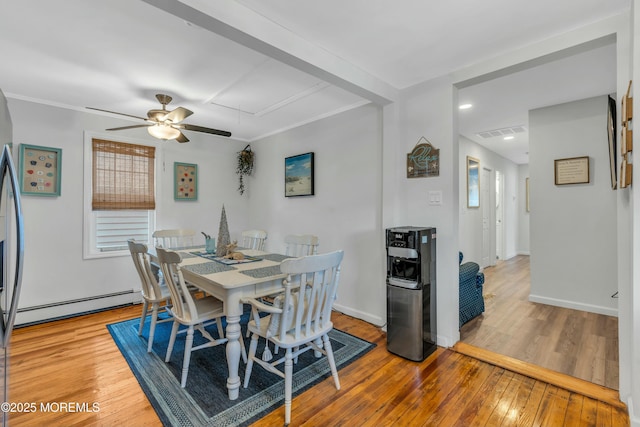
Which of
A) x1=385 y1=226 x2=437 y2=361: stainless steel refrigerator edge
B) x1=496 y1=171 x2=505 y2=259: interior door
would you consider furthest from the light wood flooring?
x1=496 y1=171 x2=505 y2=259: interior door

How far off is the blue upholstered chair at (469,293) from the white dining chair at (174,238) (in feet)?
10.2

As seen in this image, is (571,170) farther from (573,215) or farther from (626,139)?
(626,139)

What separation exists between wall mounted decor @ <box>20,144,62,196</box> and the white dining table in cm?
216

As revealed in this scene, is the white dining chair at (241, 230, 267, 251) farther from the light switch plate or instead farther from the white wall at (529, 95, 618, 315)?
the white wall at (529, 95, 618, 315)

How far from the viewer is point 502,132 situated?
4.52 metres

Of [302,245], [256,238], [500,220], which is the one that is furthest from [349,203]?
[500,220]

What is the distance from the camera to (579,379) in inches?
79.0

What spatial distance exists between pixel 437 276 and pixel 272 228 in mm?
2581

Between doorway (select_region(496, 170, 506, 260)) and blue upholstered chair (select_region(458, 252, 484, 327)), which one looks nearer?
blue upholstered chair (select_region(458, 252, 484, 327))

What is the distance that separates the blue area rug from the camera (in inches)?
68.2

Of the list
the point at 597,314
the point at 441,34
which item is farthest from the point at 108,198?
the point at 597,314

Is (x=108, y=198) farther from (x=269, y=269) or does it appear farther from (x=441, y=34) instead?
(x=441, y=34)

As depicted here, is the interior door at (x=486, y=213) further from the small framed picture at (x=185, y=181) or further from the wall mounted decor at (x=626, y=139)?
the small framed picture at (x=185, y=181)

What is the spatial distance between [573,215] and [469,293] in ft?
5.48
